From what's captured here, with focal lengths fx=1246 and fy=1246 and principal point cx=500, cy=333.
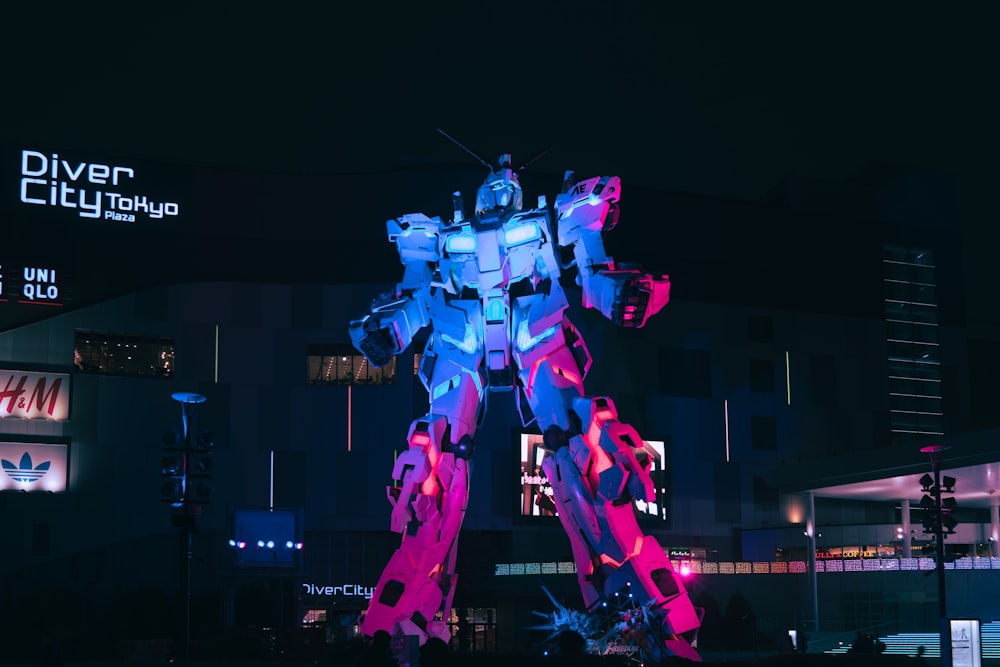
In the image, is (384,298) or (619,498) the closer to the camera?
(619,498)

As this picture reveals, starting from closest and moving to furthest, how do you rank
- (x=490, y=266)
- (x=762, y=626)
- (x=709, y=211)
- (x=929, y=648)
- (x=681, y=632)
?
(x=681, y=632), (x=490, y=266), (x=929, y=648), (x=762, y=626), (x=709, y=211)

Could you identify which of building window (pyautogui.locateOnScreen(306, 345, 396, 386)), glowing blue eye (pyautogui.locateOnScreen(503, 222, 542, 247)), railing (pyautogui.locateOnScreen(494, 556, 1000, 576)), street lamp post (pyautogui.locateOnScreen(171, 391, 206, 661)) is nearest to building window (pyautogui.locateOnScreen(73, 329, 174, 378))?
building window (pyautogui.locateOnScreen(306, 345, 396, 386))

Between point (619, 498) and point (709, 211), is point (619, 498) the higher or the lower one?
the lower one

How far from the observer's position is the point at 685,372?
2111 inches

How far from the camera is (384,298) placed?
24.3 m

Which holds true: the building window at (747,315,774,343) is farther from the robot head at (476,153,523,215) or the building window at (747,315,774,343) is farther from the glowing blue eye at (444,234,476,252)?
the glowing blue eye at (444,234,476,252)

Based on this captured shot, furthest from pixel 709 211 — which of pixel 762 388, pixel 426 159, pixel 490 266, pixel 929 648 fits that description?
pixel 490 266

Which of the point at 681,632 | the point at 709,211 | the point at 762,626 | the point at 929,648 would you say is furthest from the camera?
the point at 709,211

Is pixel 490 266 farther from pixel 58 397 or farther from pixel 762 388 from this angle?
pixel 762 388

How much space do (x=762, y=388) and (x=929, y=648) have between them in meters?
18.3

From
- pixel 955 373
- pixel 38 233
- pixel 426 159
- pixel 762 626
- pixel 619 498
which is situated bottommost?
pixel 762 626

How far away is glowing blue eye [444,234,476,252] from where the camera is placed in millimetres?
23906

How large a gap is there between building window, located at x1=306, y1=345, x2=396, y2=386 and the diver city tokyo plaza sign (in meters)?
8.19

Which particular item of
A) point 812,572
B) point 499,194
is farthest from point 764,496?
point 499,194
